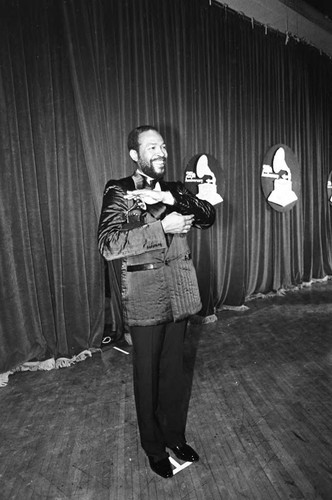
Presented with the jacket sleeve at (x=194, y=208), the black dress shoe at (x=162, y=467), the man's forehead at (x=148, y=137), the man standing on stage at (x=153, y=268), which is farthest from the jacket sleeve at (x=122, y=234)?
the black dress shoe at (x=162, y=467)

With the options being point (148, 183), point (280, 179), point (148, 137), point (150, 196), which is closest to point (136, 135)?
point (148, 137)

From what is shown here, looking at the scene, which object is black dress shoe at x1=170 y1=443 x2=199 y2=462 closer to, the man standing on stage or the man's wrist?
the man standing on stage

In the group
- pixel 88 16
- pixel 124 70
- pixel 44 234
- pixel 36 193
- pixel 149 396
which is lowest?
pixel 149 396

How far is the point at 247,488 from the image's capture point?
1.45 m

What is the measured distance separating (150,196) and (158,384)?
32.4 inches

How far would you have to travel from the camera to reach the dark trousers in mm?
1462

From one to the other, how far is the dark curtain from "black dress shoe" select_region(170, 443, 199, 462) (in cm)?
140

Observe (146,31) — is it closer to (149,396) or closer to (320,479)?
(149,396)

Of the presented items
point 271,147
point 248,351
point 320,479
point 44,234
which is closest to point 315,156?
point 271,147

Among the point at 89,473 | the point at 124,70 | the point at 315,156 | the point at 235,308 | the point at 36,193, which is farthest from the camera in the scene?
the point at 315,156

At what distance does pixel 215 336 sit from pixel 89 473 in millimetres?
1756

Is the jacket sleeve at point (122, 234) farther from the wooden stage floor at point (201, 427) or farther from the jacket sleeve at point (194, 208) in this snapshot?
the wooden stage floor at point (201, 427)

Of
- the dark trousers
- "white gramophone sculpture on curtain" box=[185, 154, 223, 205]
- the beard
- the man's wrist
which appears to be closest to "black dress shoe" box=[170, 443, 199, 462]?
the dark trousers

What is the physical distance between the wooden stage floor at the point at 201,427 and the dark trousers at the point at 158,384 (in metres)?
0.16
